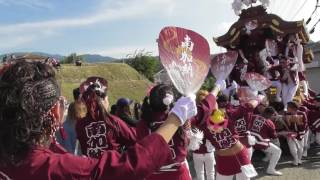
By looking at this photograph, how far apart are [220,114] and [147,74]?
53.3 metres

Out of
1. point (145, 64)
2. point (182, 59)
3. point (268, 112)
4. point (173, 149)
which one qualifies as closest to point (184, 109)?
point (182, 59)

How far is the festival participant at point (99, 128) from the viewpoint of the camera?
4582 mm

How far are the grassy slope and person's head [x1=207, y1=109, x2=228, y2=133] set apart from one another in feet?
113

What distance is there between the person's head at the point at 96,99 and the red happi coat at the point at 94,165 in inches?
99.9

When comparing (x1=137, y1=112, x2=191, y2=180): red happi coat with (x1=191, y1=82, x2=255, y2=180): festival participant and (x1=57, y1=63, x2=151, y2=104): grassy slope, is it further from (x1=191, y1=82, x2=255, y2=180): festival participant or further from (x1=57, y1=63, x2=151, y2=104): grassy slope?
(x1=57, y1=63, x2=151, y2=104): grassy slope

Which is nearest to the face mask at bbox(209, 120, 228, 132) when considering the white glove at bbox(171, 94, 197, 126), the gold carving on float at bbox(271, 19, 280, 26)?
the white glove at bbox(171, 94, 197, 126)

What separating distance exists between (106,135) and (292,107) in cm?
664

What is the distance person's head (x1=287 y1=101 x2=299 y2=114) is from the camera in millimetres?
10312

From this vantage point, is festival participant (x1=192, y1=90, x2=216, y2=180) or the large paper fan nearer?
the large paper fan

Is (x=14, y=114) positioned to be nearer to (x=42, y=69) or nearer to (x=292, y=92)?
(x=42, y=69)

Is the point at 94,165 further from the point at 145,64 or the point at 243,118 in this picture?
the point at 145,64

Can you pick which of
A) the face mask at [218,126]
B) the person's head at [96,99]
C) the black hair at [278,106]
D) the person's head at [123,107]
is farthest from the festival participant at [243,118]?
the black hair at [278,106]

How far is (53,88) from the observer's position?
2105 millimetres

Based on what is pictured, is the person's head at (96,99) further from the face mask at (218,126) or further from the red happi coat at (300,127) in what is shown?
the red happi coat at (300,127)
